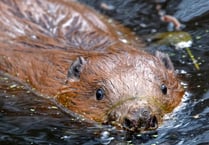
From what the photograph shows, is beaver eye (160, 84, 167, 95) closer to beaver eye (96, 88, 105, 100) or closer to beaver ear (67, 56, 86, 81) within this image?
beaver eye (96, 88, 105, 100)

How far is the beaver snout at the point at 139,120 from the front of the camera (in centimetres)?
663

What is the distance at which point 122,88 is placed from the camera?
716cm

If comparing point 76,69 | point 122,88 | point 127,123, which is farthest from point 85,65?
point 127,123

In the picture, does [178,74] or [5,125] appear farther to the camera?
[178,74]

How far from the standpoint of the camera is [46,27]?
889 centimetres

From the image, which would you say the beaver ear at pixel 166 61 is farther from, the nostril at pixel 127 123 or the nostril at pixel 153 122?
the nostril at pixel 127 123

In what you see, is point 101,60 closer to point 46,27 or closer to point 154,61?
point 154,61

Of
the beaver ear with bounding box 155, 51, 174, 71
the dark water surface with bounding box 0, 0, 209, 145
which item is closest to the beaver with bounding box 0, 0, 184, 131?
the beaver ear with bounding box 155, 51, 174, 71

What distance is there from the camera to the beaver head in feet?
22.6

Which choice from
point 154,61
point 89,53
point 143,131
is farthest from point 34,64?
point 143,131

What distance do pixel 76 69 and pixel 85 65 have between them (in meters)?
0.10

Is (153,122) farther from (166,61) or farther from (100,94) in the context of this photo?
(166,61)

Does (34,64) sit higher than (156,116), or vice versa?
(34,64)

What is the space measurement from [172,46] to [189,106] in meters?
1.86
